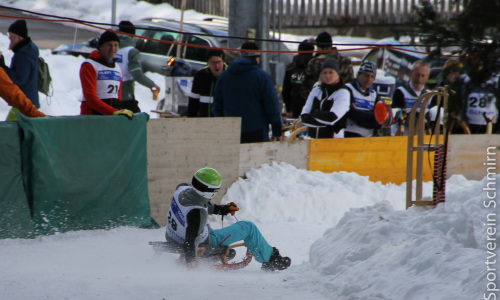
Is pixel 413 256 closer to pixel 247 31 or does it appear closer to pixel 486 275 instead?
pixel 486 275

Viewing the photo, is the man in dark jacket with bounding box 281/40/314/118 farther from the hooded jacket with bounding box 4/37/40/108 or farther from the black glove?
the black glove

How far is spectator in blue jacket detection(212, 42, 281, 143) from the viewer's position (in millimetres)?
9320

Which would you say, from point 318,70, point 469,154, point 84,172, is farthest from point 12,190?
point 469,154

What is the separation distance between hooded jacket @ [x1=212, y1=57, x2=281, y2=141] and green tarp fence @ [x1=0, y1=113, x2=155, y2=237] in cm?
142

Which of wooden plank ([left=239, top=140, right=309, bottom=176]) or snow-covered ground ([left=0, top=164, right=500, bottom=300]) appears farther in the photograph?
wooden plank ([left=239, top=140, right=309, bottom=176])

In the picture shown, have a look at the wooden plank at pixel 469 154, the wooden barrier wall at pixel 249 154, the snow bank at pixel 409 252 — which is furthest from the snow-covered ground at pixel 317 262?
the wooden plank at pixel 469 154

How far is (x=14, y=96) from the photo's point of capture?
7527 mm

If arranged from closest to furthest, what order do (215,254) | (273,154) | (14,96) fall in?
1. (215,254)
2. (14,96)
3. (273,154)

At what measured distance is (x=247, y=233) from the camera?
705 cm

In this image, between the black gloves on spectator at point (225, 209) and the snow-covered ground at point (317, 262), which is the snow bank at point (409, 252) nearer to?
the snow-covered ground at point (317, 262)

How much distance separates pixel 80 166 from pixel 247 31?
206 inches

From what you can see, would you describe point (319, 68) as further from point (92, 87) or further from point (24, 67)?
point (24, 67)

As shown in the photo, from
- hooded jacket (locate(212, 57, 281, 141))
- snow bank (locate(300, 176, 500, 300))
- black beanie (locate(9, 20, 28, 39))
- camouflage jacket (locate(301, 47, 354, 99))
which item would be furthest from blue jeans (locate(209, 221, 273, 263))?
camouflage jacket (locate(301, 47, 354, 99))

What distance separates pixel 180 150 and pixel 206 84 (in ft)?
4.70
